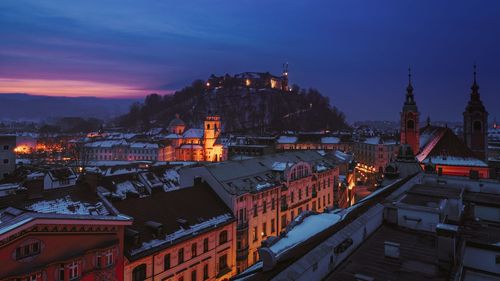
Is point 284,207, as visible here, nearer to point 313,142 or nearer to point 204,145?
point 313,142

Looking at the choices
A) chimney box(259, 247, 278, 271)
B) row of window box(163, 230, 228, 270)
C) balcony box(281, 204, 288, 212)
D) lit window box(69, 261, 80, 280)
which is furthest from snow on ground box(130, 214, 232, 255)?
chimney box(259, 247, 278, 271)

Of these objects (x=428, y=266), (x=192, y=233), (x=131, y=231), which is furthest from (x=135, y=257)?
(x=428, y=266)

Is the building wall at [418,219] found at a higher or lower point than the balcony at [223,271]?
higher

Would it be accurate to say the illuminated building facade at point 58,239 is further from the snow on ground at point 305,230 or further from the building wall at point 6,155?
the building wall at point 6,155

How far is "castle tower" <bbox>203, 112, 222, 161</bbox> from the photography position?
435 feet

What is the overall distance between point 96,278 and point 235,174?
62.7 ft

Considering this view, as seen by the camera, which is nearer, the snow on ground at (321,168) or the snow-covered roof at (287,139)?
the snow on ground at (321,168)

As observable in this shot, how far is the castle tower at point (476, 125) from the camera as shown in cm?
6869

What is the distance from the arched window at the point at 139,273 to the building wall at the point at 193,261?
155mm

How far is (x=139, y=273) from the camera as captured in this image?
2447 centimetres

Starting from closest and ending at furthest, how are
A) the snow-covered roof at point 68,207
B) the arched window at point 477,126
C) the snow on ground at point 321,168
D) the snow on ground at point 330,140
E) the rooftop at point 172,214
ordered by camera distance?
1. the snow-covered roof at point 68,207
2. the rooftop at point 172,214
3. the snow on ground at point 321,168
4. the arched window at point 477,126
5. the snow on ground at point 330,140

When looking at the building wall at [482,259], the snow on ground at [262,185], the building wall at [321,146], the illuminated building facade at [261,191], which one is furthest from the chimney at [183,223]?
the building wall at [321,146]

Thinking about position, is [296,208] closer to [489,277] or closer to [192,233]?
[192,233]

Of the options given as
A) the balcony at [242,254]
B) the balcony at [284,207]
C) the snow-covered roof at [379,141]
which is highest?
the snow-covered roof at [379,141]
